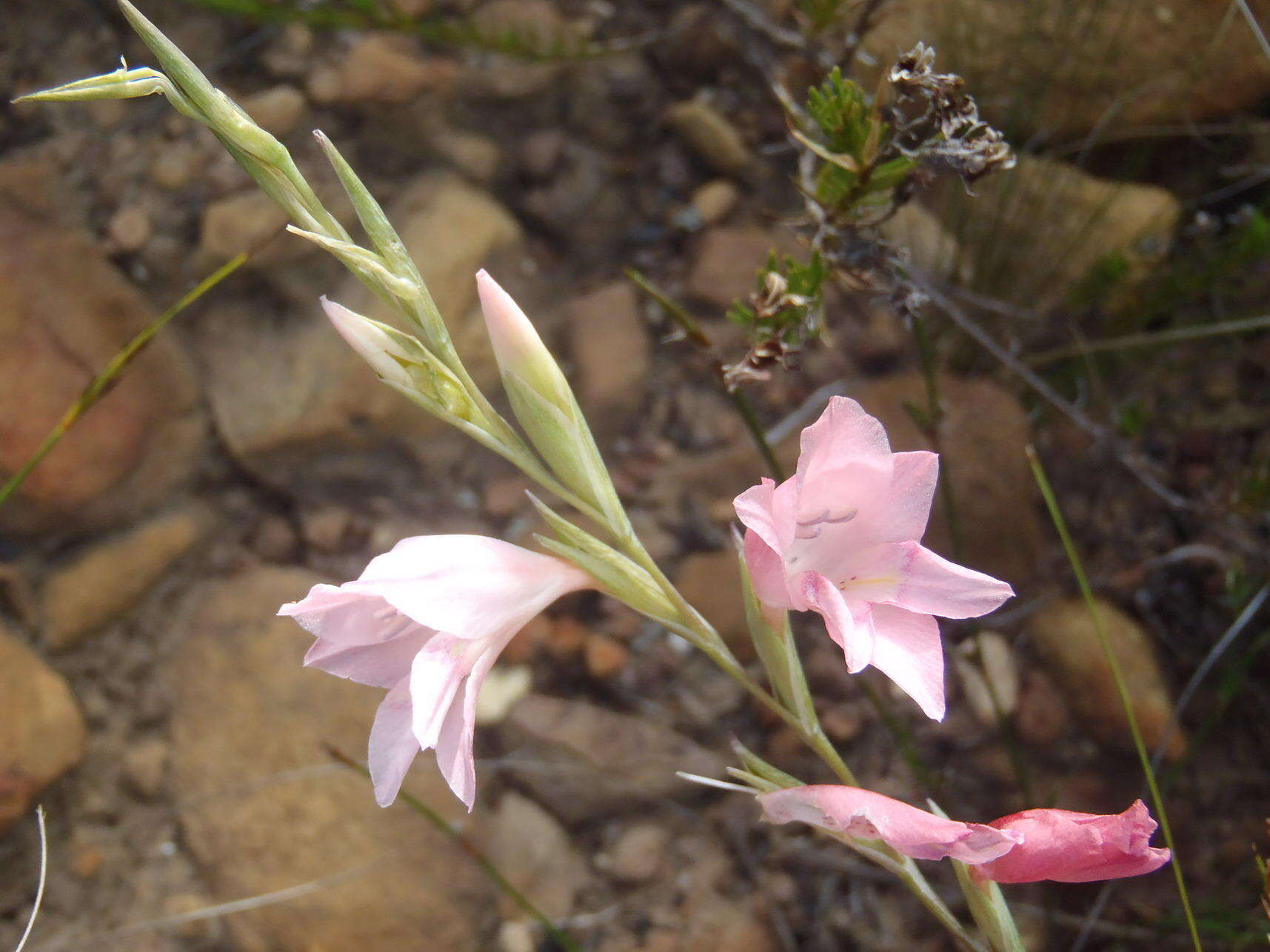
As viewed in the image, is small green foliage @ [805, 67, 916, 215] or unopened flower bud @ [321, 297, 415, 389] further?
small green foliage @ [805, 67, 916, 215]

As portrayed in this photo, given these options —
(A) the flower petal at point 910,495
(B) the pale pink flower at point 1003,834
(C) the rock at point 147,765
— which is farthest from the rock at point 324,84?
(B) the pale pink flower at point 1003,834

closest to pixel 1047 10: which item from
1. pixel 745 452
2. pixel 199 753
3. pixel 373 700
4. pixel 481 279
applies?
pixel 745 452

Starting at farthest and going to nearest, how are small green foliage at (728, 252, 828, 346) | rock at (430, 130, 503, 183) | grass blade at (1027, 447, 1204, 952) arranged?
rock at (430, 130, 503, 183) < small green foliage at (728, 252, 828, 346) < grass blade at (1027, 447, 1204, 952)

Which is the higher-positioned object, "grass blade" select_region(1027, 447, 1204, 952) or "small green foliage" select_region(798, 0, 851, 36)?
"small green foliage" select_region(798, 0, 851, 36)

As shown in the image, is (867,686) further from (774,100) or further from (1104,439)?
(774,100)

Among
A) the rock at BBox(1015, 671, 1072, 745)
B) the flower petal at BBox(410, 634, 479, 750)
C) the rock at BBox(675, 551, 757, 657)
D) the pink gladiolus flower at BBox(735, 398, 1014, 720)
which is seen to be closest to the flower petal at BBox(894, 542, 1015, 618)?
the pink gladiolus flower at BBox(735, 398, 1014, 720)

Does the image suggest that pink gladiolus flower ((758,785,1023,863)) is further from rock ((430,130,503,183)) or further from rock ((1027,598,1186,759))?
rock ((430,130,503,183))

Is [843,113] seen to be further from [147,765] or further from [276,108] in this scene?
[147,765]
